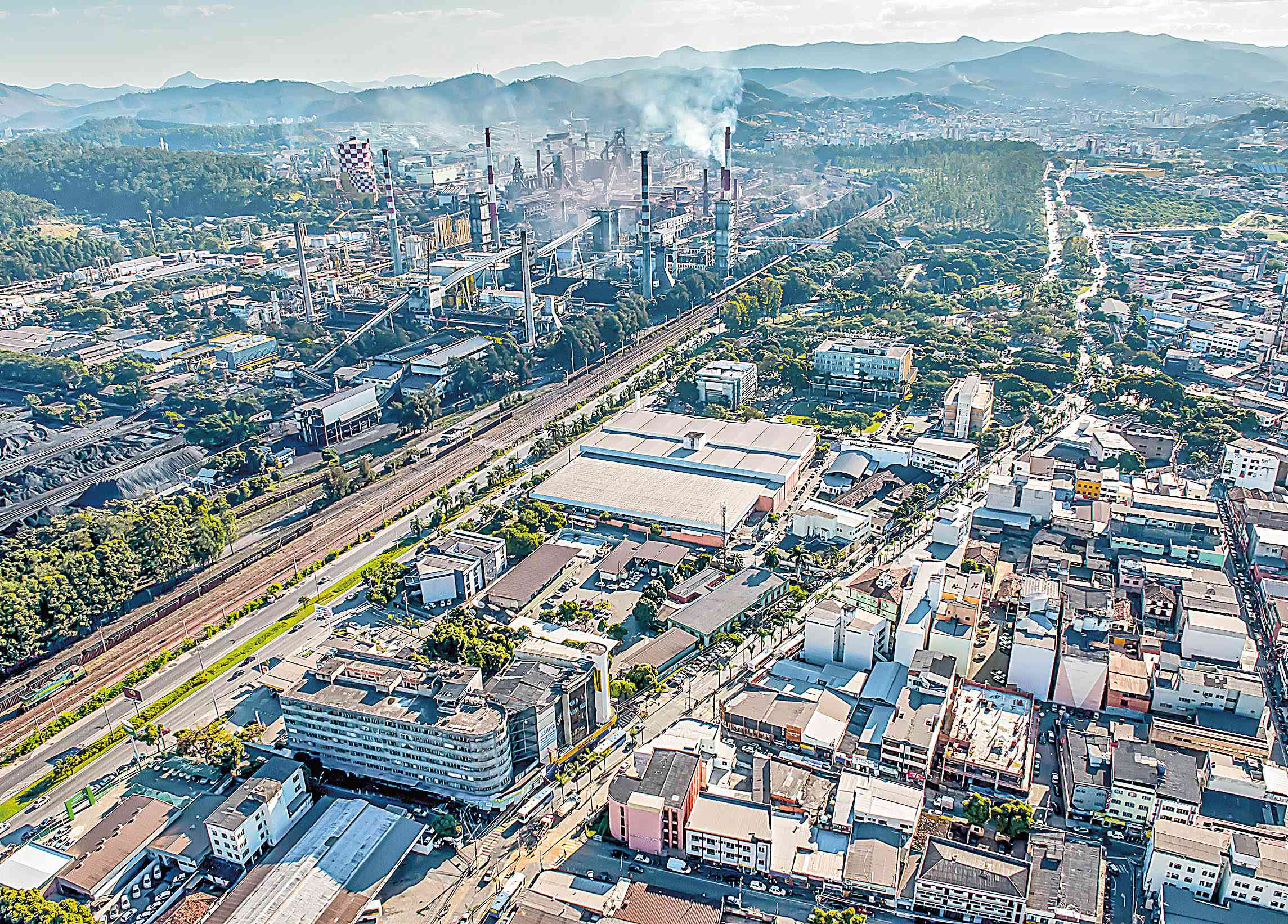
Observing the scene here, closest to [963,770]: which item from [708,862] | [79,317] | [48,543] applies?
[708,862]

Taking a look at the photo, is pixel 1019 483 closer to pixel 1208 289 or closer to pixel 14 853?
pixel 14 853

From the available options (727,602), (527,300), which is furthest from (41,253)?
(727,602)

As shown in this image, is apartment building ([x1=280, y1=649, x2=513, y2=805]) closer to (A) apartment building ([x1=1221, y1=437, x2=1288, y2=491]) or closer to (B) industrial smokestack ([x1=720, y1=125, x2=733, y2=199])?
(A) apartment building ([x1=1221, y1=437, x2=1288, y2=491])

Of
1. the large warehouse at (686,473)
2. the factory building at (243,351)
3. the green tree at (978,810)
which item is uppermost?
the factory building at (243,351)

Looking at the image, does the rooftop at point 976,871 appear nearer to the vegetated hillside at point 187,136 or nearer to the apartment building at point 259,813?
the apartment building at point 259,813

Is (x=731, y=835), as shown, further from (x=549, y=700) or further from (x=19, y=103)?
(x=19, y=103)

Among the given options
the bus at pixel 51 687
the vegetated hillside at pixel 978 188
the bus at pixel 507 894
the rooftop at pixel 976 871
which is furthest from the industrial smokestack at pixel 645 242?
the rooftop at pixel 976 871
